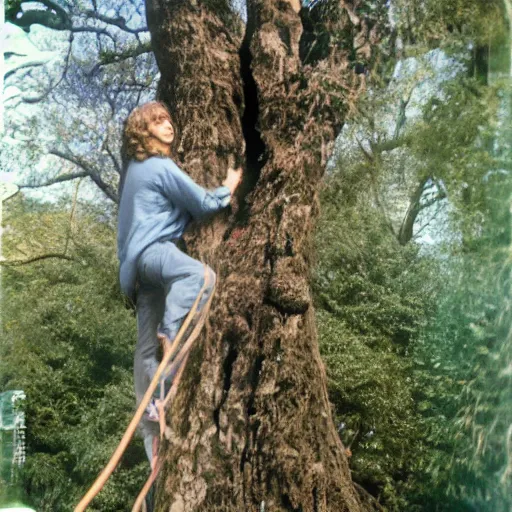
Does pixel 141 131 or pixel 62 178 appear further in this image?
pixel 62 178

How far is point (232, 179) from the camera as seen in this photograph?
408 cm

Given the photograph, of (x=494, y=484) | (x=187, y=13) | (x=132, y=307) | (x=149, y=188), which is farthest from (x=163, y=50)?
(x=494, y=484)

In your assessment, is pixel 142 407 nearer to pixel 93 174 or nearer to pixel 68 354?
pixel 68 354

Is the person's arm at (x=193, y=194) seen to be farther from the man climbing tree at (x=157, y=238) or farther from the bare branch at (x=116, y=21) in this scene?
the bare branch at (x=116, y=21)

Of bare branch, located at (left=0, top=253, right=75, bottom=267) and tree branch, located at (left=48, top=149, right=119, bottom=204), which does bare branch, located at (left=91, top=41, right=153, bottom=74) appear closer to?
tree branch, located at (left=48, top=149, right=119, bottom=204)

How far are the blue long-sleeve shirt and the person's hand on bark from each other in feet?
0.08

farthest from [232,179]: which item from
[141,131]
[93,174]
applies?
[93,174]

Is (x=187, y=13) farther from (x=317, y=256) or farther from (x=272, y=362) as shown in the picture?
(x=272, y=362)

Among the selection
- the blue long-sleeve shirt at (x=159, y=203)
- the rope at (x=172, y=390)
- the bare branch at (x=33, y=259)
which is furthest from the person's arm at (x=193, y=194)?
the bare branch at (x=33, y=259)

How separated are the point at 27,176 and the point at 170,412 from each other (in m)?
1.47

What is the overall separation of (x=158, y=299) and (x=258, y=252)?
518 millimetres

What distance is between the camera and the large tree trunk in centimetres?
389

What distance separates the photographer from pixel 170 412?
13.2 feet

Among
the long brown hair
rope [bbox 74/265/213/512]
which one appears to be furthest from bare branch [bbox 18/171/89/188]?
rope [bbox 74/265/213/512]
